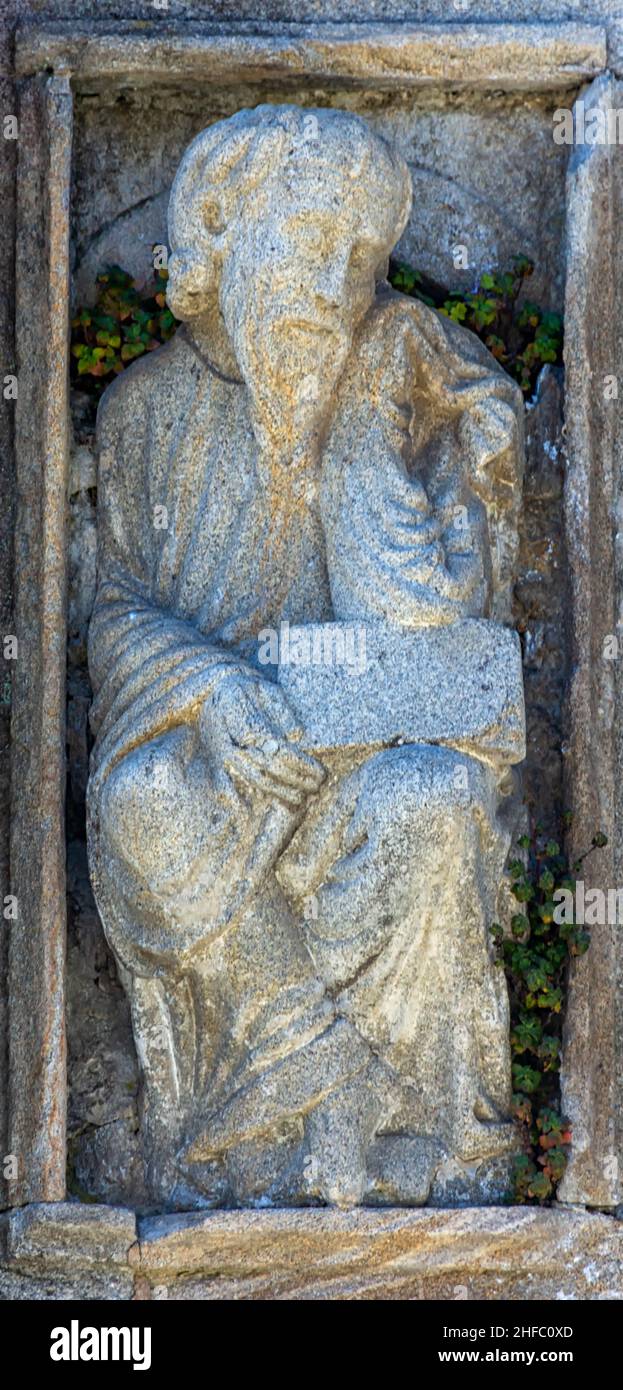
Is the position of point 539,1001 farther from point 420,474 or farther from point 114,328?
point 114,328

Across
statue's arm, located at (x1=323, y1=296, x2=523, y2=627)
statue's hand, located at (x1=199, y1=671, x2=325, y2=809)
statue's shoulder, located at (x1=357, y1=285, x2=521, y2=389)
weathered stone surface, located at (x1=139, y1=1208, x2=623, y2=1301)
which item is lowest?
weathered stone surface, located at (x1=139, y1=1208, x2=623, y2=1301)

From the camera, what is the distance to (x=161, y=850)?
8.09 m

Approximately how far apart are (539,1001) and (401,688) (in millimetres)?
856

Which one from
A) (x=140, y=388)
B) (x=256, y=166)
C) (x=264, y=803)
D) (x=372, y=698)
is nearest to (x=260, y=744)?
(x=264, y=803)

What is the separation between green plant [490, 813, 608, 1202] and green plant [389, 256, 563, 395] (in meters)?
1.25

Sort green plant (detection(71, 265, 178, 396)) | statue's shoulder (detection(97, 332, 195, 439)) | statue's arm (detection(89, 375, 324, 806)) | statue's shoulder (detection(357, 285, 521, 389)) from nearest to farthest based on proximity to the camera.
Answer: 1. statue's arm (detection(89, 375, 324, 806))
2. statue's shoulder (detection(357, 285, 521, 389))
3. statue's shoulder (detection(97, 332, 195, 439))
4. green plant (detection(71, 265, 178, 396))

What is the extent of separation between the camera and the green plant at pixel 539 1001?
325 inches

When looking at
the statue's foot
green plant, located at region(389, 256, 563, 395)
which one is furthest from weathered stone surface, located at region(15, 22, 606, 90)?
the statue's foot

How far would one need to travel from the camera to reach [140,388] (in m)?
8.66

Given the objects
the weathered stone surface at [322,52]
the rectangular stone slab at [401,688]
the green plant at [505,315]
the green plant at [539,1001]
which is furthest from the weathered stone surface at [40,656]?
the green plant at [539,1001]

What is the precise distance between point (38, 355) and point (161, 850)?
4.49ft

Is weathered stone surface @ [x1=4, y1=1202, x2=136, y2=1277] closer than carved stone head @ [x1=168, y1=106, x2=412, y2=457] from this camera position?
Yes

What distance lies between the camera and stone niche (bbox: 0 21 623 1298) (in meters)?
8.15

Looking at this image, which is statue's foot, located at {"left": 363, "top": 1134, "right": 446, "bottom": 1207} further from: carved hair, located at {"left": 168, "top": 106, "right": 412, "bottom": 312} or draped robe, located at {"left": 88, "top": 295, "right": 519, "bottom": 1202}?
carved hair, located at {"left": 168, "top": 106, "right": 412, "bottom": 312}
